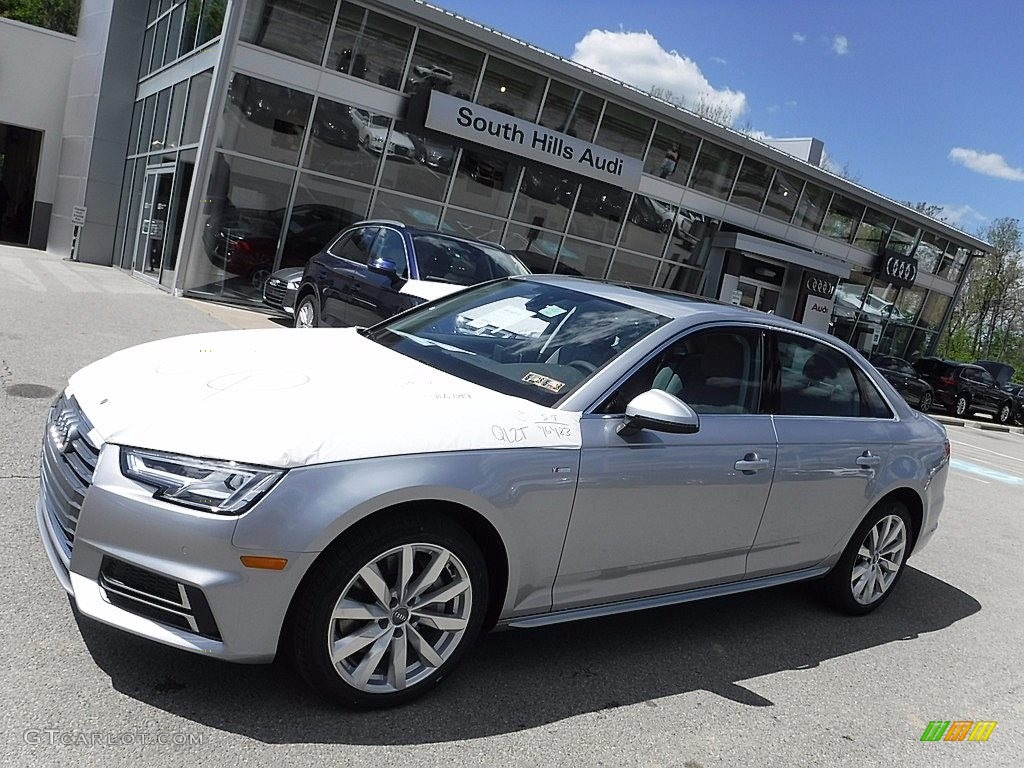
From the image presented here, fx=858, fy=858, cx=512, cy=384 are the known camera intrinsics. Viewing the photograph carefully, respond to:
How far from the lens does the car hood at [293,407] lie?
2.72 metres

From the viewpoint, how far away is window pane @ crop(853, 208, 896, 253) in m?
27.7

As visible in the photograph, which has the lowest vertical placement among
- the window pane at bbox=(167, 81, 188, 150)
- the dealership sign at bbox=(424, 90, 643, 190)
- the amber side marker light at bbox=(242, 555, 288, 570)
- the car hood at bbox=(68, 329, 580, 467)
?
the amber side marker light at bbox=(242, 555, 288, 570)

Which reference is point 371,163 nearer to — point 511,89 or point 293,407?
point 511,89

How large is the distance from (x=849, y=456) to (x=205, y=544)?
10.6 feet

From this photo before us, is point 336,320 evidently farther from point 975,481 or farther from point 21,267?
point 21,267

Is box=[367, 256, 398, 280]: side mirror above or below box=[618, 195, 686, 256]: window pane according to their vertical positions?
below

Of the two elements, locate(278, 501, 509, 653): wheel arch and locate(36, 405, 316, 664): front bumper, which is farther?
locate(278, 501, 509, 653): wheel arch

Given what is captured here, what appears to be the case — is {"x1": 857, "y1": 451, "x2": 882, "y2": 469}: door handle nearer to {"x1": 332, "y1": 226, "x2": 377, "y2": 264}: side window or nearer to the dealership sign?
{"x1": 332, "y1": 226, "x2": 377, "y2": 264}: side window

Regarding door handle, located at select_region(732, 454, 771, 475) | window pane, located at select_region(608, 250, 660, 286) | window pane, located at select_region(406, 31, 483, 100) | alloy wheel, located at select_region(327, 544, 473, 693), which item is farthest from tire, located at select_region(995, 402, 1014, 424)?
alloy wheel, located at select_region(327, 544, 473, 693)

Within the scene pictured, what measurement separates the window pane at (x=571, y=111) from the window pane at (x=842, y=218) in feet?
33.6

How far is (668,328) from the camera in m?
3.80

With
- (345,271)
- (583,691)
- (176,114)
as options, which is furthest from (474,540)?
(176,114)

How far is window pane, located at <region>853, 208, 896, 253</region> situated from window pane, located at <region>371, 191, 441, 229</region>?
16.0 m

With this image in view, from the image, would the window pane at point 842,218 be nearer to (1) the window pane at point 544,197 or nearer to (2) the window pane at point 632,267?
(2) the window pane at point 632,267
